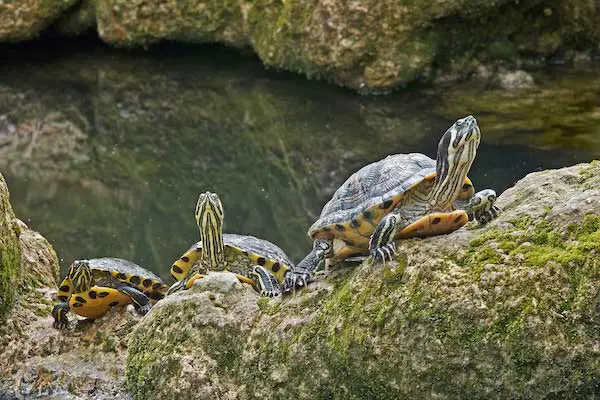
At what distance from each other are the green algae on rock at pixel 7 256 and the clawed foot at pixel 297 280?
1.99 metres

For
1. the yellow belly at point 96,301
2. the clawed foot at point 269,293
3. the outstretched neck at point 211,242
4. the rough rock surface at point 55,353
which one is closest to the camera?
the clawed foot at point 269,293

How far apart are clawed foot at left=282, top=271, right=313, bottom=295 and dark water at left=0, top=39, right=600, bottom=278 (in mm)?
3951

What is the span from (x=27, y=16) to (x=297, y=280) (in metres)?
13.4

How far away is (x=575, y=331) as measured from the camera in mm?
3773

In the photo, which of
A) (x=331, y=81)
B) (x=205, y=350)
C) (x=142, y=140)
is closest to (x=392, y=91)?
(x=331, y=81)

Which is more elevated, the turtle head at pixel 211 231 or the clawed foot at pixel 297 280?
the clawed foot at pixel 297 280

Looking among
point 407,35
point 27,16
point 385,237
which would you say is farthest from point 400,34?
point 385,237

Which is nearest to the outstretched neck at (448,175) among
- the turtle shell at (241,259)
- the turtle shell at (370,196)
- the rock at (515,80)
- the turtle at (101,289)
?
the turtle shell at (370,196)

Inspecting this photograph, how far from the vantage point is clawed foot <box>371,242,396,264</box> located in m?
4.30

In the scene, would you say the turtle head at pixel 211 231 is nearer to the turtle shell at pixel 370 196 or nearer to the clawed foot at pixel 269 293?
the clawed foot at pixel 269 293

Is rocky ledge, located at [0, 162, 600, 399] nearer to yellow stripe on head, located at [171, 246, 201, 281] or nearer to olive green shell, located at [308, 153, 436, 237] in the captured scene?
olive green shell, located at [308, 153, 436, 237]

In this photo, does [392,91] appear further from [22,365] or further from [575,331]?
[575,331]

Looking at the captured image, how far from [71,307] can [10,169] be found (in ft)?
22.1

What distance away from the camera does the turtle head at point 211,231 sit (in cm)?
598
